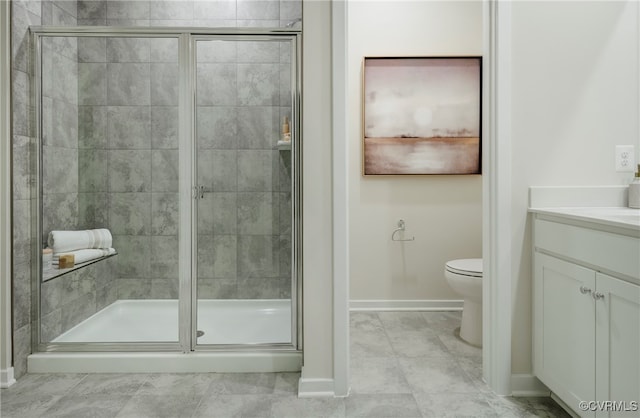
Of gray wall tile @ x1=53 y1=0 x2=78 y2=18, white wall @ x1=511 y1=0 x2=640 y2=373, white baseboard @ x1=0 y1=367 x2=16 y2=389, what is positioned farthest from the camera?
gray wall tile @ x1=53 y1=0 x2=78 y2=18

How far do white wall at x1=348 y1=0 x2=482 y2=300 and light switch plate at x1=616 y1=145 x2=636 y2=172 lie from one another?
147 centimetres

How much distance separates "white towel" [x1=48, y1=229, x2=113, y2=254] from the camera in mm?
2457

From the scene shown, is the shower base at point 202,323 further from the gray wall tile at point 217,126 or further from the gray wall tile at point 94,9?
the gray wall tile at point 94,9

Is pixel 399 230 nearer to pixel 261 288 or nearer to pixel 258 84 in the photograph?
pixel 261 288

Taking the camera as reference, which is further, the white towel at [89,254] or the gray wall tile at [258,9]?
the gray wall tile at [258,9]

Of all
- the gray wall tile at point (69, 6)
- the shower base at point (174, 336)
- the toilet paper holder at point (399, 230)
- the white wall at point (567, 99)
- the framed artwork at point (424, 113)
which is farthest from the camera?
the toilet paper holder at point (399, 230)

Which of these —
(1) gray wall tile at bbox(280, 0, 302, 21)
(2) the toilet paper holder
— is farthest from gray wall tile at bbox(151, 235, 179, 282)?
(1) gray wall tile at bbox(280, 0, 302, 21)

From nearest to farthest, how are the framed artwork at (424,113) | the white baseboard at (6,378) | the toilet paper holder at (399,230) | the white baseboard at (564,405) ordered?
the white baseboard at (564,405) < the white baseboard at (6,378) < the framed artwork at (424,113) < the toilet paper holder at (399,230)

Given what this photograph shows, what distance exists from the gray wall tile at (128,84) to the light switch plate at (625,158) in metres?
2.35

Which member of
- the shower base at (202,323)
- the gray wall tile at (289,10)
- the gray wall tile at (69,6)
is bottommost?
the shower base at (202,323)

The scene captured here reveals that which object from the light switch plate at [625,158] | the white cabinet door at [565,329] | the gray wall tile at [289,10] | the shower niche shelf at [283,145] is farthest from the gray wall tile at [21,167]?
the light switch plate at [625,158]

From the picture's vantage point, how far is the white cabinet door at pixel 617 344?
4.61ft

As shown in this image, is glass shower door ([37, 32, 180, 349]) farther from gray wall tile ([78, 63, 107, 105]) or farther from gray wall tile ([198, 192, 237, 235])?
gray wall tile ([198, 192, 237, 235])

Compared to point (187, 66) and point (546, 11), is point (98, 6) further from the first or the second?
point (546, 11)
